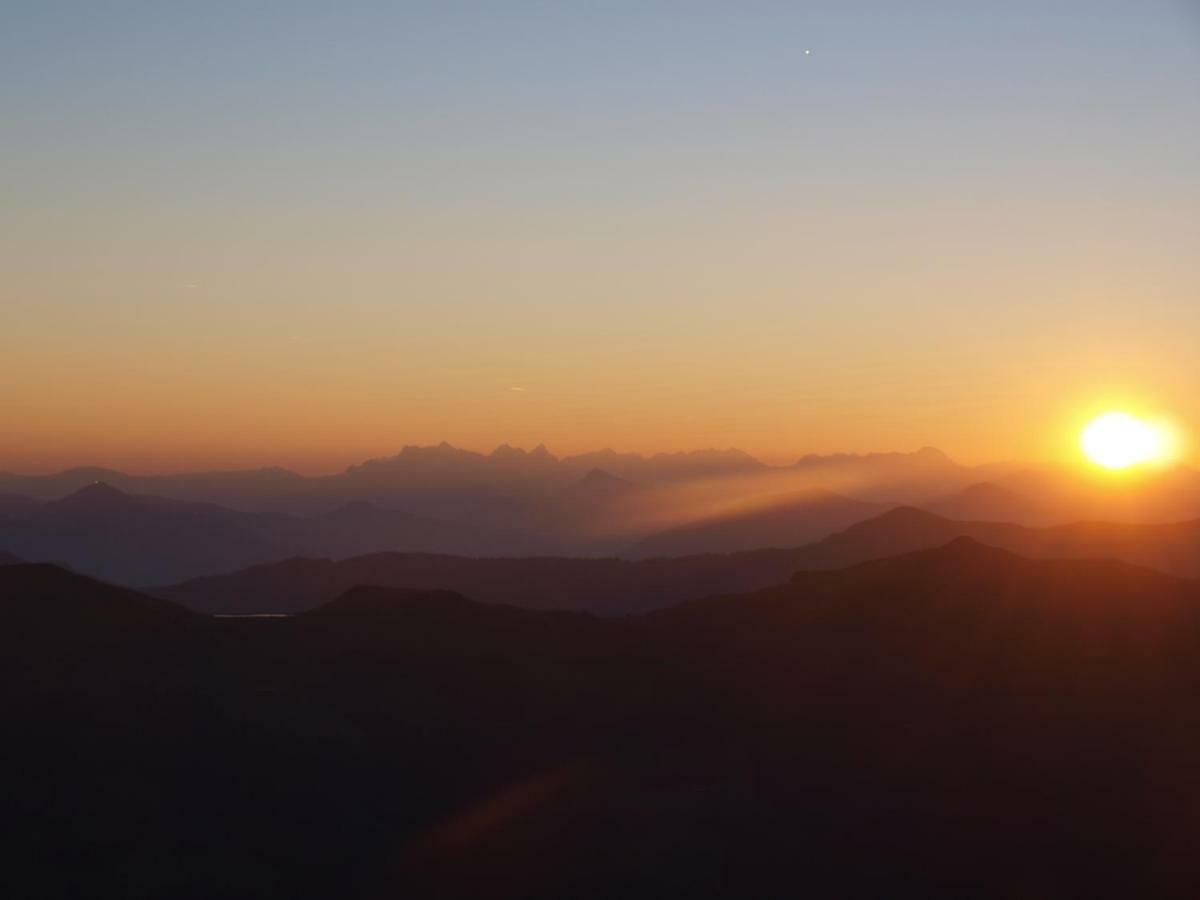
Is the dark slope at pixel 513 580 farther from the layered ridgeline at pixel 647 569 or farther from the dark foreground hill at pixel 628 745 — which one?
the dark foreground hill at pixel 628 745

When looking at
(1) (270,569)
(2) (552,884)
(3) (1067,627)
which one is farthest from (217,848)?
(1) (270,569)

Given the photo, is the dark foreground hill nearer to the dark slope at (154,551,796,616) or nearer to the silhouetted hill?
the silhouetted hill

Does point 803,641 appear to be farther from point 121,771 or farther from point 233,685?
point 121,771

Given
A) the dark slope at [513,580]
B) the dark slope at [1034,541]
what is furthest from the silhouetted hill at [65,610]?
the dark slope at [1034,541]

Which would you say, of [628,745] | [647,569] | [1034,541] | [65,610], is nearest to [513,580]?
[647,569]

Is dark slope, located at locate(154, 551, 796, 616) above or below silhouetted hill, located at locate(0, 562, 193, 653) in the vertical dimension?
below

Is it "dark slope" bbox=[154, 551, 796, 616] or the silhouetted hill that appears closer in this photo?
the silhouetted hill

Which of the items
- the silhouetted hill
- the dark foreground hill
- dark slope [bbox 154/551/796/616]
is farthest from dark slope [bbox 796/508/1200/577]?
the silhouetted hill
